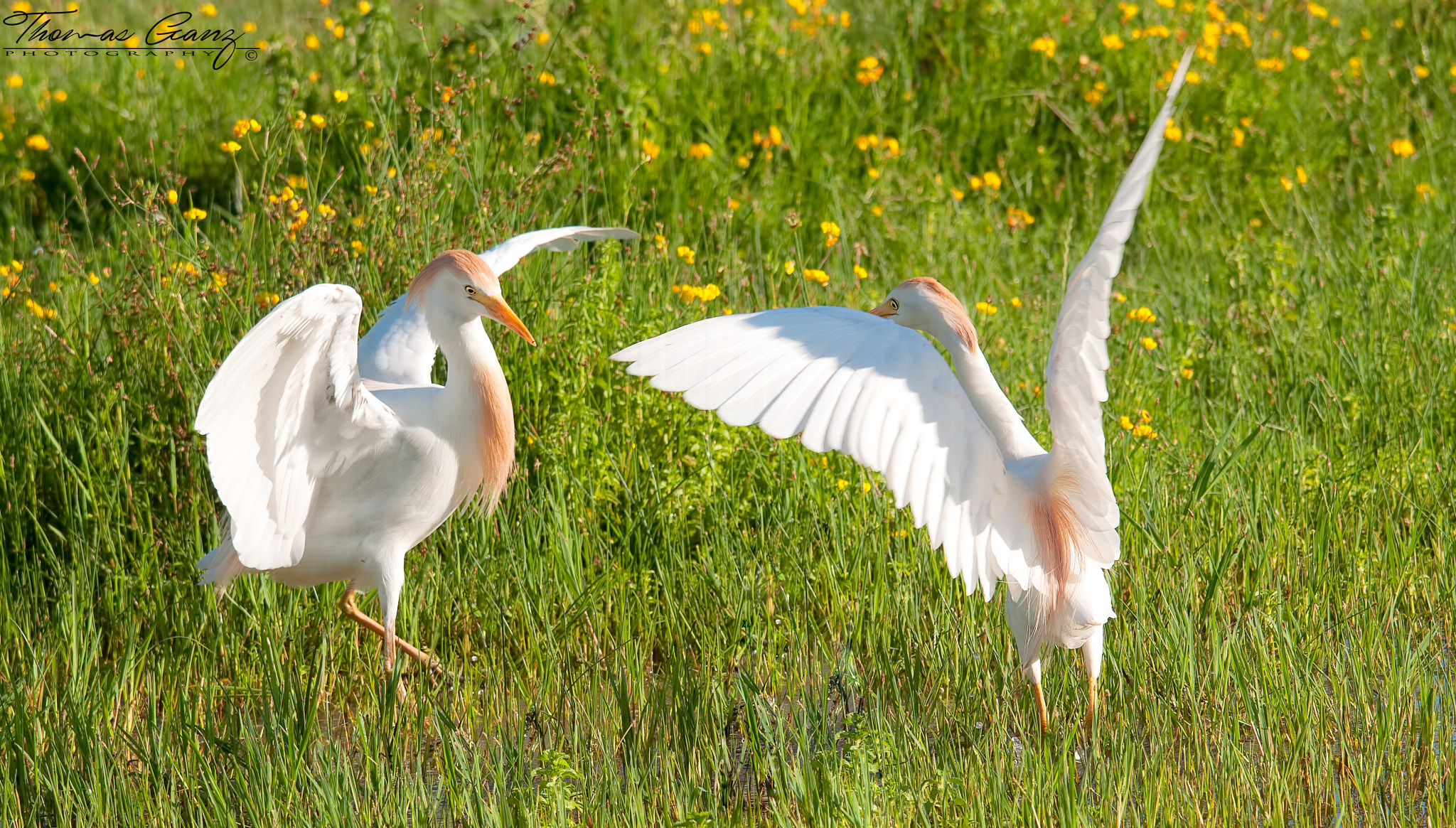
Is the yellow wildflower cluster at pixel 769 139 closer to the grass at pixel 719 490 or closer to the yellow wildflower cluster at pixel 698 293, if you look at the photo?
the grass at pixel 719 490

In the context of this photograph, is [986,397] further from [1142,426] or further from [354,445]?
[354,445]

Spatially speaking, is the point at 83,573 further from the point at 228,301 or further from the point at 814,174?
the point at 814,174

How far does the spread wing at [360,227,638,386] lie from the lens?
3693 millimetres

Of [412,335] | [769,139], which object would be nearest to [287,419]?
[412,335]

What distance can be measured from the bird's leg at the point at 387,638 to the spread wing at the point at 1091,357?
1.60 metres

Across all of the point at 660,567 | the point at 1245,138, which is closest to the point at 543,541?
the point at 660,567

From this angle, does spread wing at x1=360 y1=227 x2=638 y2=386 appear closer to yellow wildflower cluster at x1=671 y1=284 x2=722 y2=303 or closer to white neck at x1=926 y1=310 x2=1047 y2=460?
yellow wildflower cluster at x1=671 y1=284 x2=722 y2=303

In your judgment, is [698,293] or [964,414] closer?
[964,414]

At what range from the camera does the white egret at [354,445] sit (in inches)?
110

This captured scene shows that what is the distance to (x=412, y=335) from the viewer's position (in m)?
3.79

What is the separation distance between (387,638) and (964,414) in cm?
157

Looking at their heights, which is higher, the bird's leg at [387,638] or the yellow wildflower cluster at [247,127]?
the yellow wildflower cluster at [247,127]

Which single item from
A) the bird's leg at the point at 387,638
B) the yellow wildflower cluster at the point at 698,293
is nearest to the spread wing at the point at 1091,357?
the yellow wildflower cluster at the point at 698,293

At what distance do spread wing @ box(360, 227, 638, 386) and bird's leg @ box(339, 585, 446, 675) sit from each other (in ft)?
2.01
